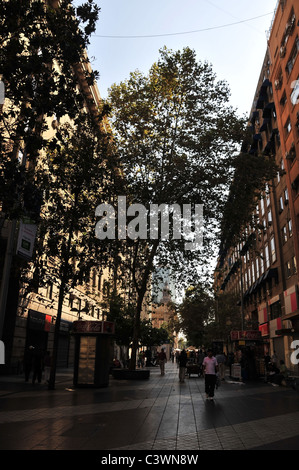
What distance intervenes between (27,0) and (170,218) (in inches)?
618

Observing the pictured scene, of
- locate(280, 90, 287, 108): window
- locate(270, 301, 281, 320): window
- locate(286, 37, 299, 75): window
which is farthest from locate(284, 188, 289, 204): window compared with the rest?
locate(270, 301, 281, 320): window

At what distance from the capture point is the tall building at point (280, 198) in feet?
93.0

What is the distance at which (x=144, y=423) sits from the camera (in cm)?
860

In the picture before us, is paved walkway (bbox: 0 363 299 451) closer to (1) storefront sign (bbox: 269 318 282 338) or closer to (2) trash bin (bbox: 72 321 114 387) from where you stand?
(2) trash bin (bbox: 72 321 114 387)

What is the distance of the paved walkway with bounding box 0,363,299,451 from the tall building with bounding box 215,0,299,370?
12899 millimetres

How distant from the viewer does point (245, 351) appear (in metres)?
24.9

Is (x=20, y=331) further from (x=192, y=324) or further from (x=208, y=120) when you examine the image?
(x=192, y=324)

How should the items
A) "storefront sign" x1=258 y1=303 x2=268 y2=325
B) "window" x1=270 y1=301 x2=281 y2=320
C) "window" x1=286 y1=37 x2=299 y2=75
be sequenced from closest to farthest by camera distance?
"window" x1=286 y1=37 x2=299 y2=75 < "window" x1=270 y1=301 x2=281 y2=320 < "storefront sign" x1=258 y1=303 x2=268 y2=325

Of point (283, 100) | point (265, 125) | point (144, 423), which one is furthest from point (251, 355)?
point (265, 125)

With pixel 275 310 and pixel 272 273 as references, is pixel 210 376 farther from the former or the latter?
pixel 275 310

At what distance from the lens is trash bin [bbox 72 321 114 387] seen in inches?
683

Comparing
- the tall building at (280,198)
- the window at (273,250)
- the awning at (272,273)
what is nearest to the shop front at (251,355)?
the tall building at (280,198)

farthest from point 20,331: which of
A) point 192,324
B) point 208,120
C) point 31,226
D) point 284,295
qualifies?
point 192,324

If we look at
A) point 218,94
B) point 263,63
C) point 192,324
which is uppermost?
point 263,63
